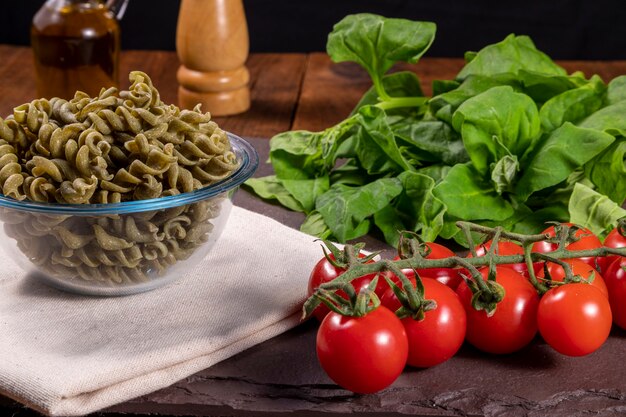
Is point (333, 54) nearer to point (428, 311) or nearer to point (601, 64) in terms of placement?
point (428, 311)

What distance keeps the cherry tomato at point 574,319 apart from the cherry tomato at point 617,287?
8cm

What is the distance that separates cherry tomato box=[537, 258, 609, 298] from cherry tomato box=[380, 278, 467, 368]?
0.13m

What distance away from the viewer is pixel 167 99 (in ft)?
6.83

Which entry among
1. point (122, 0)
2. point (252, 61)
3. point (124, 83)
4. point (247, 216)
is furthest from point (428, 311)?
point (252, 61)

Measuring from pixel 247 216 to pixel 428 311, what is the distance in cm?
47

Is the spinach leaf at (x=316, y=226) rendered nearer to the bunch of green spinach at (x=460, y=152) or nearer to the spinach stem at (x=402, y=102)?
the bunch of green spinach at (x=460, y=152)

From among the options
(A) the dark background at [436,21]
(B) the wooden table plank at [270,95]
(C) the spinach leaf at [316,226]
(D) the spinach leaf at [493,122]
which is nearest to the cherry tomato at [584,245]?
(D) the spinach leaf at [493,122]

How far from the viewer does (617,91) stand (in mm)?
1470

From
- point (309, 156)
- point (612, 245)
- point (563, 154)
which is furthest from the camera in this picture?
point (309, 156)

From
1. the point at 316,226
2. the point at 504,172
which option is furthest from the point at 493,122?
the point at 316,226

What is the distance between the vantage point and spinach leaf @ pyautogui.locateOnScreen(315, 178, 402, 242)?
1.33 m

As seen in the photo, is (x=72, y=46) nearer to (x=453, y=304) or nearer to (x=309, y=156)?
(x=309, y=156)

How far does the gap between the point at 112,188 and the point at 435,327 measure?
1.22 feet

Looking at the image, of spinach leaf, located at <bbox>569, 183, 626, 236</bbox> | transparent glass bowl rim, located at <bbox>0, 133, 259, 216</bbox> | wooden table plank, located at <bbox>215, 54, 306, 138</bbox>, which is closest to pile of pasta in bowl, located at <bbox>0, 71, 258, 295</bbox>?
transparent glass bowl rim, located at <bbox>0, 133, 259, 216</bbox>
